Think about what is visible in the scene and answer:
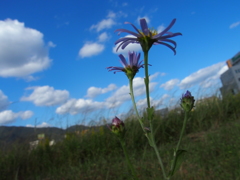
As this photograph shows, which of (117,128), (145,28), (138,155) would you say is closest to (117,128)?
(117,128)

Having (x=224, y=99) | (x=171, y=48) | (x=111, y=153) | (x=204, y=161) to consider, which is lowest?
(x=204, y=161)

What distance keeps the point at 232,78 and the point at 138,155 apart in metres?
11.1

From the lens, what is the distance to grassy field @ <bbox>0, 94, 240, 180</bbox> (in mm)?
2791

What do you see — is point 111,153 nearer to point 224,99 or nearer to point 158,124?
point 158,124

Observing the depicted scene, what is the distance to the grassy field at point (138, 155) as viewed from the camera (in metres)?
2.79

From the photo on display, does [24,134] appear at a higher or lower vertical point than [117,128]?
higher

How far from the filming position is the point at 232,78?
13000 mm

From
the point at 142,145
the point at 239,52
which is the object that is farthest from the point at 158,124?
the point at 239,52

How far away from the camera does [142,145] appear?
4.29 metres

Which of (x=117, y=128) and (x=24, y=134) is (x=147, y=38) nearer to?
(x=117, y=128)

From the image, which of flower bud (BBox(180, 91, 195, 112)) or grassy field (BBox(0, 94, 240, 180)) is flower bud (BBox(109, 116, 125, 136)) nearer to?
flower bud (BBox(180, 91, 195, 112))

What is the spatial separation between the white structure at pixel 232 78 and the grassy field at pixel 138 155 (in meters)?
1.97

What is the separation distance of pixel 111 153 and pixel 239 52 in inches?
663

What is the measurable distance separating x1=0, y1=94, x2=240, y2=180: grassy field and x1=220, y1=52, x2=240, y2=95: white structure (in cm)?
197
